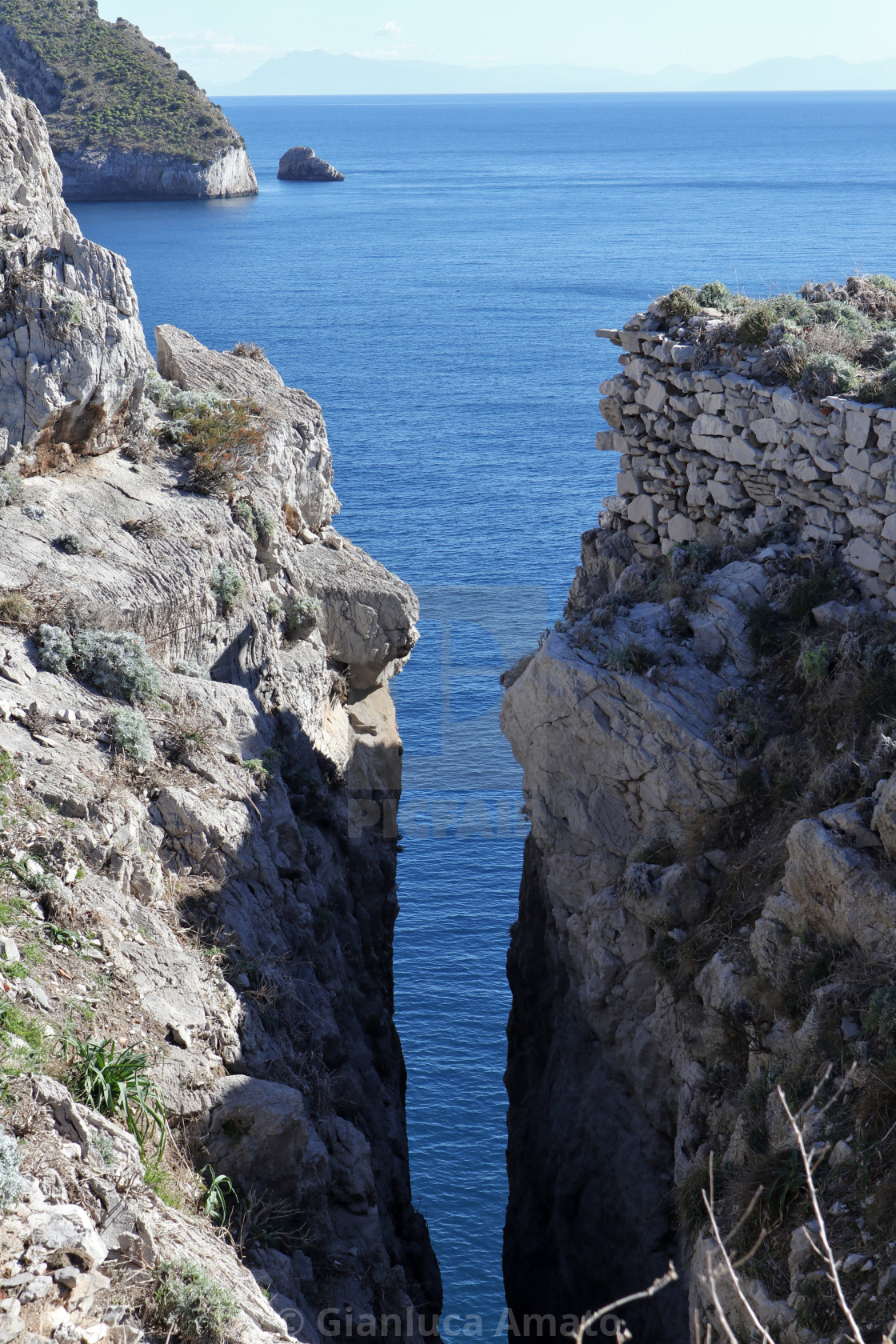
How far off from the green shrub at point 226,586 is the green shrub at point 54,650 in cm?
419

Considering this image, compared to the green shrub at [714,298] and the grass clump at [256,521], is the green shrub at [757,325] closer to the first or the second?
the green shrub at [714,298]

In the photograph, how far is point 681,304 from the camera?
67.5 feet

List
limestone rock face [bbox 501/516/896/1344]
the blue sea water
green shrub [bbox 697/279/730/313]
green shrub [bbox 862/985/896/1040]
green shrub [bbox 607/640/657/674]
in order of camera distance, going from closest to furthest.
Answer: green shrub [bbox 862/985/896/1040] → limestone rock face [bbox 501/516/896/1344] → green shrub [bbox 607/640/657/674] → green shrub [bbox 697/279/730/313] → the blue sea water

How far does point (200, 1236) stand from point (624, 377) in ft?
52.1

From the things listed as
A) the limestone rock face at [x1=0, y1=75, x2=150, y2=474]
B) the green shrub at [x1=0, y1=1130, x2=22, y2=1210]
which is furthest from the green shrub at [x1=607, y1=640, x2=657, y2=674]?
the green shrub at [x1=0, y1=1130, x2=22, y2=1210]

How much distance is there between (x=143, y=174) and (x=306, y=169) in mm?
45698

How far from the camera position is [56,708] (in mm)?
16188

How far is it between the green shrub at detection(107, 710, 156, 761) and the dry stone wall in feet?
32.8

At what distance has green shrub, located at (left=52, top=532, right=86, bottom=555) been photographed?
62.4 ft

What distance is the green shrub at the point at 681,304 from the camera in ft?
67.5

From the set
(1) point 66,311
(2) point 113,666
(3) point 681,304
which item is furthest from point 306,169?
(2) point 113,666

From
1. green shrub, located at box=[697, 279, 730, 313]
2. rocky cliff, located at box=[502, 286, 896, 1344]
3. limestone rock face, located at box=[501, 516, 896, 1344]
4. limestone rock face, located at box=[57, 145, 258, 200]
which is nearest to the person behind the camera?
rocky cliff, located at box=[502, 286, 896, 1344]

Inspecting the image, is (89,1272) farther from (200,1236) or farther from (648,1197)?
(648,1197)

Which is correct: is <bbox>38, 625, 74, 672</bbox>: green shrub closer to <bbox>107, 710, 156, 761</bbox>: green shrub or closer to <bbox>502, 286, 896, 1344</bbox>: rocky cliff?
<bbox>107, 710, 156, 761</bbox>: green shrub
